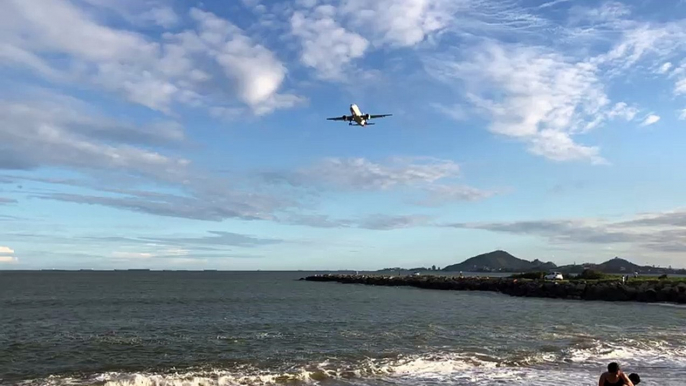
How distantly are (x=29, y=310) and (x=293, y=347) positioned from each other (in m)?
30.3

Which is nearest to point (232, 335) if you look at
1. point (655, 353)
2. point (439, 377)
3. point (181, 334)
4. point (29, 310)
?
point (181, 334)

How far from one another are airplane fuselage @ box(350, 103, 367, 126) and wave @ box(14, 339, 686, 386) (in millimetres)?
16335

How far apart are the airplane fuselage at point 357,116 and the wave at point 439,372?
643 inches

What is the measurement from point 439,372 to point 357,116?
18.7 metres

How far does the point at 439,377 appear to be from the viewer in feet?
52.3

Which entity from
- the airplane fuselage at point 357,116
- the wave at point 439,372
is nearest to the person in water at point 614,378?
the wave at point 439,372

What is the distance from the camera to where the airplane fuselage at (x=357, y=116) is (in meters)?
31.8

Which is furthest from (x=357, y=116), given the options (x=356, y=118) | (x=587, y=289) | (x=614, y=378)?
(x=587, y=289)

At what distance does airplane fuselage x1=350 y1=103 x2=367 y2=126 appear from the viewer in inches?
1251

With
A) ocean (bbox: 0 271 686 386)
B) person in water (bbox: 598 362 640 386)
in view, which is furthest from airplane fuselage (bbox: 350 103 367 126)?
person in water (bbox: 598 362 640 386)

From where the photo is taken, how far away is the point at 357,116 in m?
32.2

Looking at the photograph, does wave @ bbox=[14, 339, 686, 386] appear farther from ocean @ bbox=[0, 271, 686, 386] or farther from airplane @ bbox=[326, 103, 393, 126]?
airplane @ bbox=[326, 103, 393, 126]

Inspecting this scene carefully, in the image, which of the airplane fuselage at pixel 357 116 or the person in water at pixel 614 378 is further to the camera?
the airplane fuselage at pixel 357 116

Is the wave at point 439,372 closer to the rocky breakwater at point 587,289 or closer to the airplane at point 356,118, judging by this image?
the airplane at point 356,118
